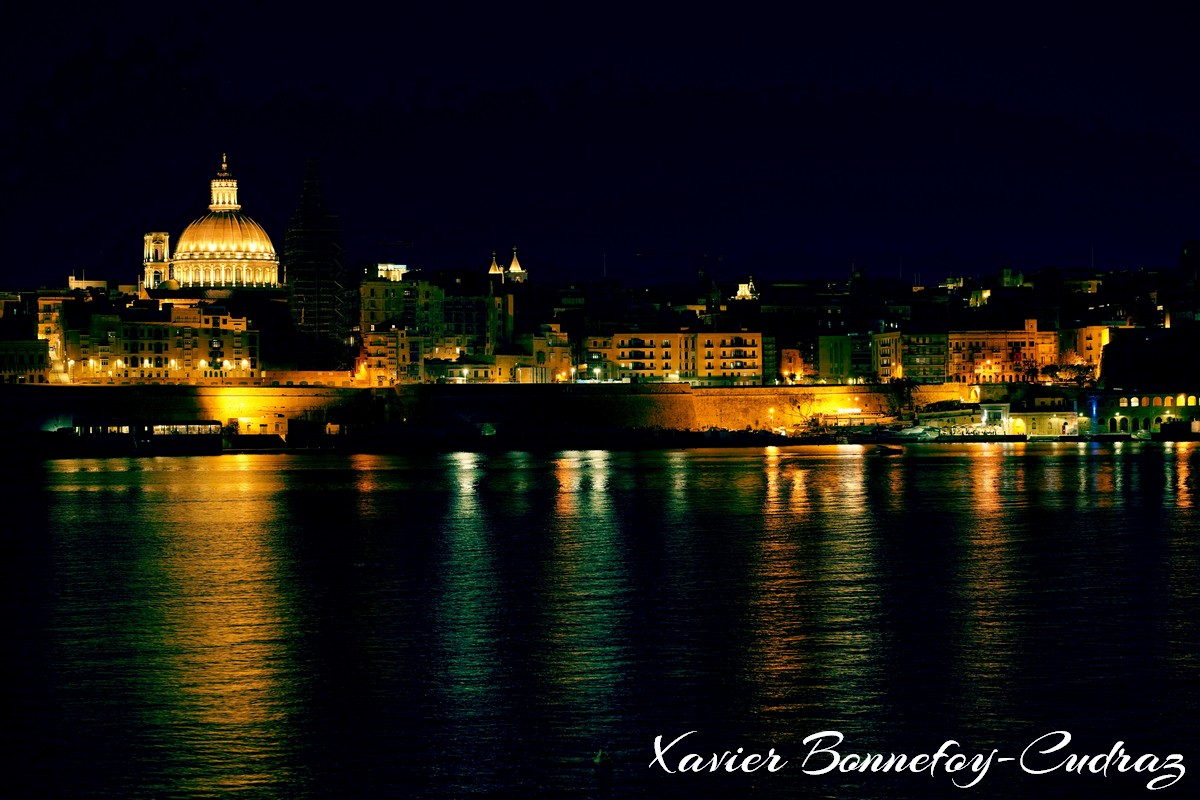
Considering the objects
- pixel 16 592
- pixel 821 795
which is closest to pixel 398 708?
pixel 821 795

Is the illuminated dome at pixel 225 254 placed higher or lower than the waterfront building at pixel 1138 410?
higher

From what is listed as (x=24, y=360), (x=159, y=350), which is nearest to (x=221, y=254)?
(x=24, y=360)

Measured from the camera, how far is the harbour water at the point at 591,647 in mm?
15727

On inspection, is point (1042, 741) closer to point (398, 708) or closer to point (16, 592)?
point (398, 708)

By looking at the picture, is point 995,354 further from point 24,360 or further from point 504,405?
point 24,360

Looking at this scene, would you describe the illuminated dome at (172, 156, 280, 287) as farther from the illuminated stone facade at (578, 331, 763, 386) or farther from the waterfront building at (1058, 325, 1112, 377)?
the waterfront building at (1058, 325, 1112, 377)

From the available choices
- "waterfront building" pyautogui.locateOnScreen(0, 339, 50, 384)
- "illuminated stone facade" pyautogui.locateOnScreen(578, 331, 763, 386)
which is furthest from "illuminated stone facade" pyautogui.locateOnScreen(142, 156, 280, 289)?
"illuminated stone facade" pyautogui.locateOnScreen(578, 331, 763, 386)

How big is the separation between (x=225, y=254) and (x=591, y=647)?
12220 centimetres

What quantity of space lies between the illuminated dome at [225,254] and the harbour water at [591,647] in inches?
3837

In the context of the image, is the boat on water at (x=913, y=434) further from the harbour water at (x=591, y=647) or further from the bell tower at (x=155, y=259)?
the bell tower at (x=155, y=259)

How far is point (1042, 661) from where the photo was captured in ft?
65.3

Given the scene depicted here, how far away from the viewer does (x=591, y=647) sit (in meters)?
21.2

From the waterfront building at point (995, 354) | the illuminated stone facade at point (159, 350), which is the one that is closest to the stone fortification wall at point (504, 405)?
the illuminated stone facade at point (159, 350)

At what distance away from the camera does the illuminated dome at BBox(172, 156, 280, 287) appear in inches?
5448
